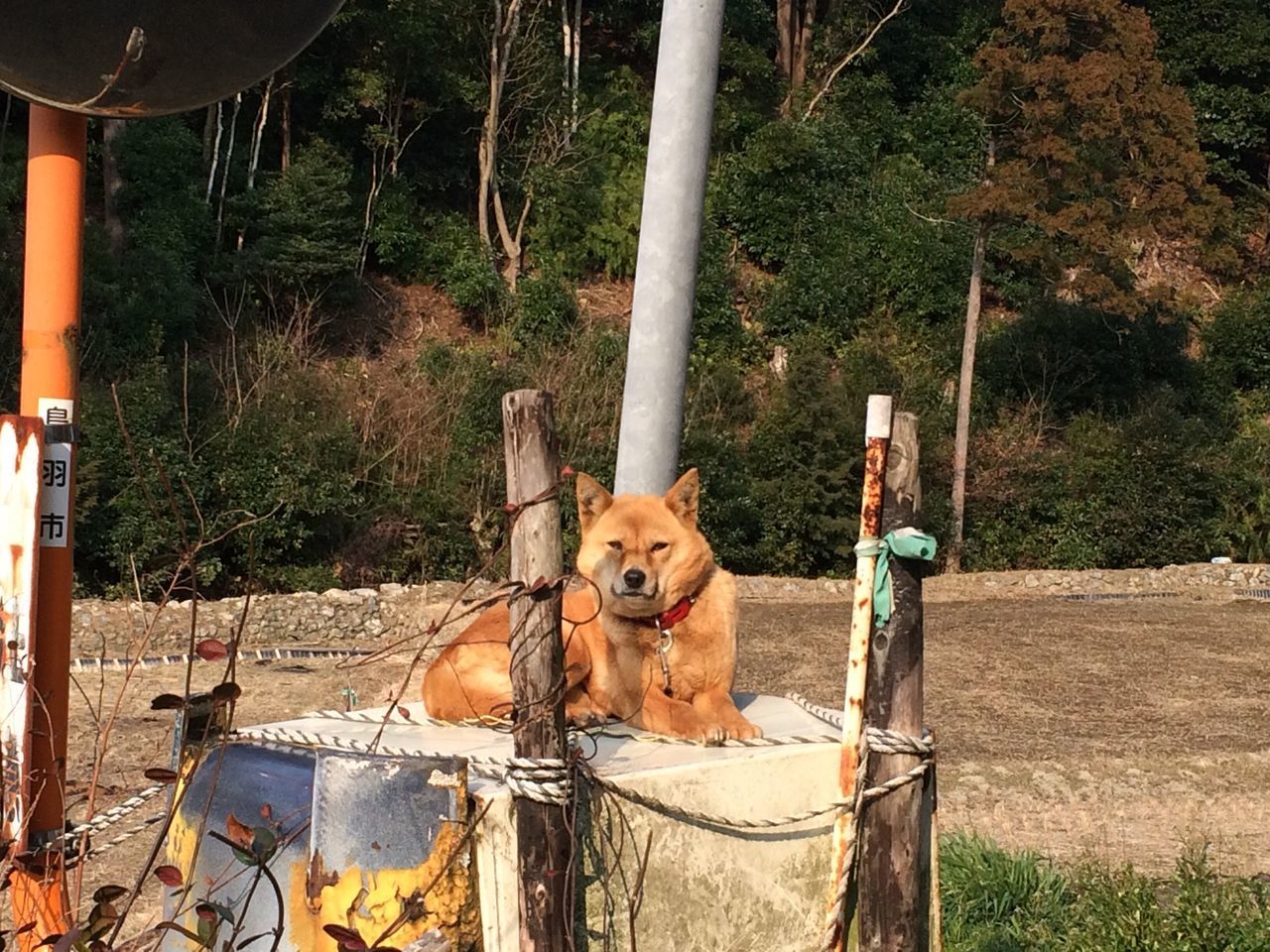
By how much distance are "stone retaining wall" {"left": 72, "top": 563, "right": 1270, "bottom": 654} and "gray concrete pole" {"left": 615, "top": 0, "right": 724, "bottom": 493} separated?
16.7ft

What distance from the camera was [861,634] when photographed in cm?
343

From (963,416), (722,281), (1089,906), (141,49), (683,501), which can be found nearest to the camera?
(141,49)

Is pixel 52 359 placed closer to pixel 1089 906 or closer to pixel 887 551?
pixel 887 551

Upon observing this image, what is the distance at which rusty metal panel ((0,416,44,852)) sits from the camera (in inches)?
124

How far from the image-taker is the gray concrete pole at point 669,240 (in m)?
4.96

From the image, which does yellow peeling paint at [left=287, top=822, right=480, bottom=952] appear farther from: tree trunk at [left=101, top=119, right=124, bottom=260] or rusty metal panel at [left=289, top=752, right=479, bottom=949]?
tree trunk at [left=101, top=119, right=124, bottom=260]

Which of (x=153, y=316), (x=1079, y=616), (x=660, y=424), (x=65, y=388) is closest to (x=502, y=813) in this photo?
(x=65, y=388)

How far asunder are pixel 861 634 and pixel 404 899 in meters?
1.22

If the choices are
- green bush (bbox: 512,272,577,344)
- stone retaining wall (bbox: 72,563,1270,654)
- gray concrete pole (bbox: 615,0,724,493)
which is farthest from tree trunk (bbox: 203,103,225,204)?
gray concrete pole (bbox: 615,0,724,493)

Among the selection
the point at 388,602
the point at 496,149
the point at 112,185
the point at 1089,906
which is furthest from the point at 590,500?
the point at 496,149

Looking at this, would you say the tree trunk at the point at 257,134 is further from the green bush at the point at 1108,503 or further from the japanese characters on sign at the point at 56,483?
the japanese characters on sign at the point at 56,483

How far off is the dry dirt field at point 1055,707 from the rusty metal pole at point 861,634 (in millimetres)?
1801

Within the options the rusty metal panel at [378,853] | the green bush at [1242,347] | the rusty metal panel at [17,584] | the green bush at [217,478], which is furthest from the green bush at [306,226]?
the rusty metal panel at [378,853]

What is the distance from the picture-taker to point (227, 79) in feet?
10.8
